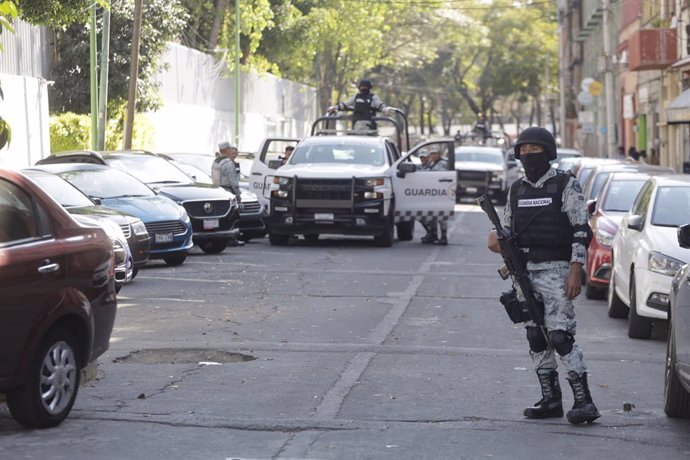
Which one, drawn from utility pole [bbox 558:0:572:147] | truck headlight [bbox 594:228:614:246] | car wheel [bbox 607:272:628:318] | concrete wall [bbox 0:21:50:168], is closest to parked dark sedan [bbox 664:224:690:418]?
car wheel [bbox 607:272:628:318]

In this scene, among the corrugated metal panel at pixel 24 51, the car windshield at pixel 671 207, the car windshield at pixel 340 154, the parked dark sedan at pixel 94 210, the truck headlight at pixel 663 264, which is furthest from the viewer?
the corrugated metal panel at pixel 24 51

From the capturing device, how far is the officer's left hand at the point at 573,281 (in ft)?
26.9

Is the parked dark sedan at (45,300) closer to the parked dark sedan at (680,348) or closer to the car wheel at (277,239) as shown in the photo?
the parked dark sedan at (680,348)

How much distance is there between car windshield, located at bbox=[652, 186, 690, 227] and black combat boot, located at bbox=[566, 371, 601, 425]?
5.14 metres

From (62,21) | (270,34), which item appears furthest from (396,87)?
(62,21)

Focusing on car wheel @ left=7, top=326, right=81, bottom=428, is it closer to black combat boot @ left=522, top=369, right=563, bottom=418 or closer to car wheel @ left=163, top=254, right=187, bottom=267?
black combat boot @ left=522, top=369, right=563, bottom=418

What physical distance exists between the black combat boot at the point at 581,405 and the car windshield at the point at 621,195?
29.8 ft

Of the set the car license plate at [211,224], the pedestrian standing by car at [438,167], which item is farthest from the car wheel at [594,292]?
the pedestrian standing by car at [438,167]

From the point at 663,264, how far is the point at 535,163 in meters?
4.09

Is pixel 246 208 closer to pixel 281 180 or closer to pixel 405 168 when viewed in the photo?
pixel 281 180

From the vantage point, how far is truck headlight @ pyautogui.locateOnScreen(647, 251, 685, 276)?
11969 millimetres

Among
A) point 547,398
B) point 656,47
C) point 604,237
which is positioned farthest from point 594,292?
point 656,47

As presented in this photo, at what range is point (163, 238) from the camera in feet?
60.7

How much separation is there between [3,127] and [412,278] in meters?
9.47
